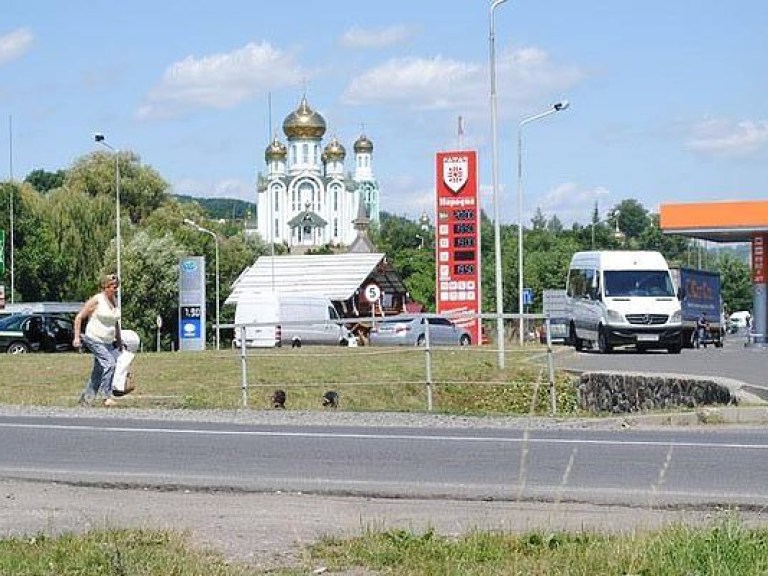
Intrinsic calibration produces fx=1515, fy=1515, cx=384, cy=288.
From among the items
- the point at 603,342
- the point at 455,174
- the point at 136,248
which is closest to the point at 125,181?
the point at 136,248

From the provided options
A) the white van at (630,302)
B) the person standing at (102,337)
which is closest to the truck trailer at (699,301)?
the white van at (630,302)

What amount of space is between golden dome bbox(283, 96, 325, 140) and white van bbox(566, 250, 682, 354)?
120 metres

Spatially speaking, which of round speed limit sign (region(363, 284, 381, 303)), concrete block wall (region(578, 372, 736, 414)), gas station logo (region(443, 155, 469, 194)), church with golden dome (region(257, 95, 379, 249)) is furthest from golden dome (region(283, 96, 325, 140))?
concrete block wall (region(578, 372, 736, 414))

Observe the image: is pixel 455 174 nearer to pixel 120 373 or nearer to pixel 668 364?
pixel 668 364

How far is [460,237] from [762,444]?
3269cm

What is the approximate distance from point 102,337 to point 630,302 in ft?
73.7

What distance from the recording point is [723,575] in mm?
7234

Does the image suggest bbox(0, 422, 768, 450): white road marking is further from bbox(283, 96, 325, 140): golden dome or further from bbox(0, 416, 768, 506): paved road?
bbox(283, 96, 325, 140): golden dome

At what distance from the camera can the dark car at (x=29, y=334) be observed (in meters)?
51.8

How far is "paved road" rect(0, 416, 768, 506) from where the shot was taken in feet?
38.7

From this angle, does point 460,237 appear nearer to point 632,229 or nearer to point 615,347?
point 615,347

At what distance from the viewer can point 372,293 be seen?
91125 millimetres

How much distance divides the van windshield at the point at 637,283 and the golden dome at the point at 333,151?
135 meters

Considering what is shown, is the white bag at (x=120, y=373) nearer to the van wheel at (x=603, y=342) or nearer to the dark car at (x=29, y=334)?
the van wheel at (x=603, y=342)
